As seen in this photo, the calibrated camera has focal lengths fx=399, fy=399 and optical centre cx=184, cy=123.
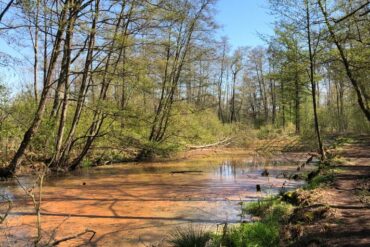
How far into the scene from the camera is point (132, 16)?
15.8 metres

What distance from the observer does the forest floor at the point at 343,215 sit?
5449mm

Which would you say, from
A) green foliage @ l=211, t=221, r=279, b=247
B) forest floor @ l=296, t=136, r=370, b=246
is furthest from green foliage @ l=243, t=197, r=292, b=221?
green foliage @ l=211, t=221, r=279, b=247

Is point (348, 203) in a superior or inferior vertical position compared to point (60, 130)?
inferior

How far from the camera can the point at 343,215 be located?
6.69 meters

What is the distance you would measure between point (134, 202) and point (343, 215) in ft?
18.2

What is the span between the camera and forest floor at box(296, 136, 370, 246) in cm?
545

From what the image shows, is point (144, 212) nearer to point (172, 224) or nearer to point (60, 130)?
point (172, 224)

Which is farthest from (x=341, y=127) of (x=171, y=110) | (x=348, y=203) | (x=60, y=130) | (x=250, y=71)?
(x=348, y=203)

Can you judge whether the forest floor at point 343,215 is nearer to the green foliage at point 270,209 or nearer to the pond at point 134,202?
the green foliage at point 270,209

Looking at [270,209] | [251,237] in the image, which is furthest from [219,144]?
[251,237]

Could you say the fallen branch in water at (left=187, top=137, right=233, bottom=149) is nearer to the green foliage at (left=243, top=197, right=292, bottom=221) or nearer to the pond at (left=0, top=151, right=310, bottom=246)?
the pond at (left=0, top=151, right=310, bottom=246)

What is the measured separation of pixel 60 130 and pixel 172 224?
9.56m

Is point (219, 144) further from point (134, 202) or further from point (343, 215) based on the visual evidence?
point (343, 215)

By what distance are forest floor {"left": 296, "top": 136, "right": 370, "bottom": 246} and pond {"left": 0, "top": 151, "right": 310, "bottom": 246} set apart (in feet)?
6.21
